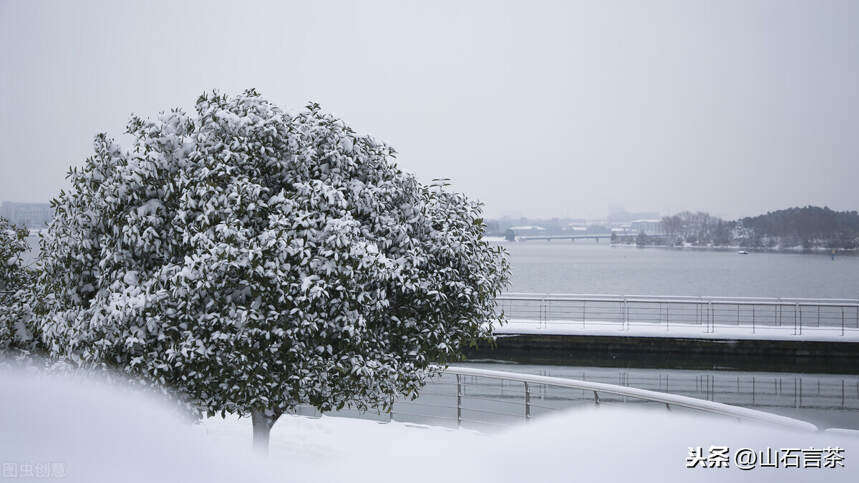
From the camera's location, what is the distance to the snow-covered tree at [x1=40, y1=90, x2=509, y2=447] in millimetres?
5402

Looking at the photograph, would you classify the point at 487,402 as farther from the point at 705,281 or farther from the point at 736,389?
the point at 705,281

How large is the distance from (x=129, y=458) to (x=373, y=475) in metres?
2.48

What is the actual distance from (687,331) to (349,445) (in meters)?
16.2

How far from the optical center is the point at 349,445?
7562 mm

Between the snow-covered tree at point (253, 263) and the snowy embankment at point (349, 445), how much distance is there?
565mm

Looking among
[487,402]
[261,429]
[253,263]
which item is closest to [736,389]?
[487,402]

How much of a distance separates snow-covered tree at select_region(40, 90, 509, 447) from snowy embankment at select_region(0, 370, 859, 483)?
22.3 inches

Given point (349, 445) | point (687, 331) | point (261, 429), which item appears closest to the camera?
point (261, 429)

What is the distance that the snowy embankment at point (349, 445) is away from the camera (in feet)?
13.1

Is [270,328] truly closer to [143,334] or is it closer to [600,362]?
[143,334]

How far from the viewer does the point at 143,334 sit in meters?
5.41

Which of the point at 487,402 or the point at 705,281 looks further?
the point at 705,281

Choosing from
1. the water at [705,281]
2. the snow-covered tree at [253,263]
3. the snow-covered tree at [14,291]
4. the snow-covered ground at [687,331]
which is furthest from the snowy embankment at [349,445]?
the water at [705,281]

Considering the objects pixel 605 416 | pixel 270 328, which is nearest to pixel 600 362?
pixel 605 416
